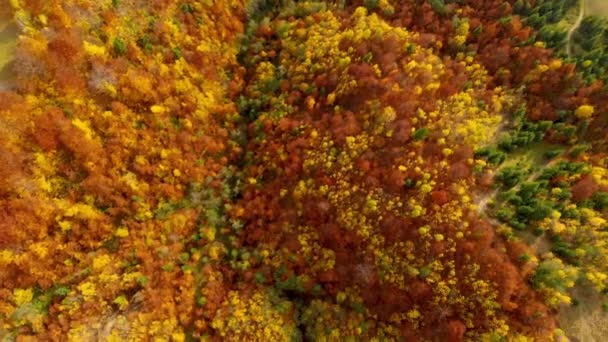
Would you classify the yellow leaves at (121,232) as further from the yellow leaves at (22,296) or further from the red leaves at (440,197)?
the red leaves at (440,197)

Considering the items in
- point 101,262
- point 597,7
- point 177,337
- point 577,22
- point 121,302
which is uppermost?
point 597,7

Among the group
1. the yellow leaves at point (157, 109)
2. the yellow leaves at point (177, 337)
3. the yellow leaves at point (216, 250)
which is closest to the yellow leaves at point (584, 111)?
the yellow leaves at point (216, 250)

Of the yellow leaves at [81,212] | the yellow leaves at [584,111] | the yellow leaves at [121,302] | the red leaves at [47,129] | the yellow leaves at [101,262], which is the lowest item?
the yellow leaves at [121,302]

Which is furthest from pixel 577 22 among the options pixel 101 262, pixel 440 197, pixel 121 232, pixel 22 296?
pixel 22 296

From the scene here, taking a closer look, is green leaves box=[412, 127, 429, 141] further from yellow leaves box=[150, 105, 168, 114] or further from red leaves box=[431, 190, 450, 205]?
yellow leaves box=[150, 105, 168, 114]

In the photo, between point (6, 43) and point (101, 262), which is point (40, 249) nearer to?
point (101, 262)
